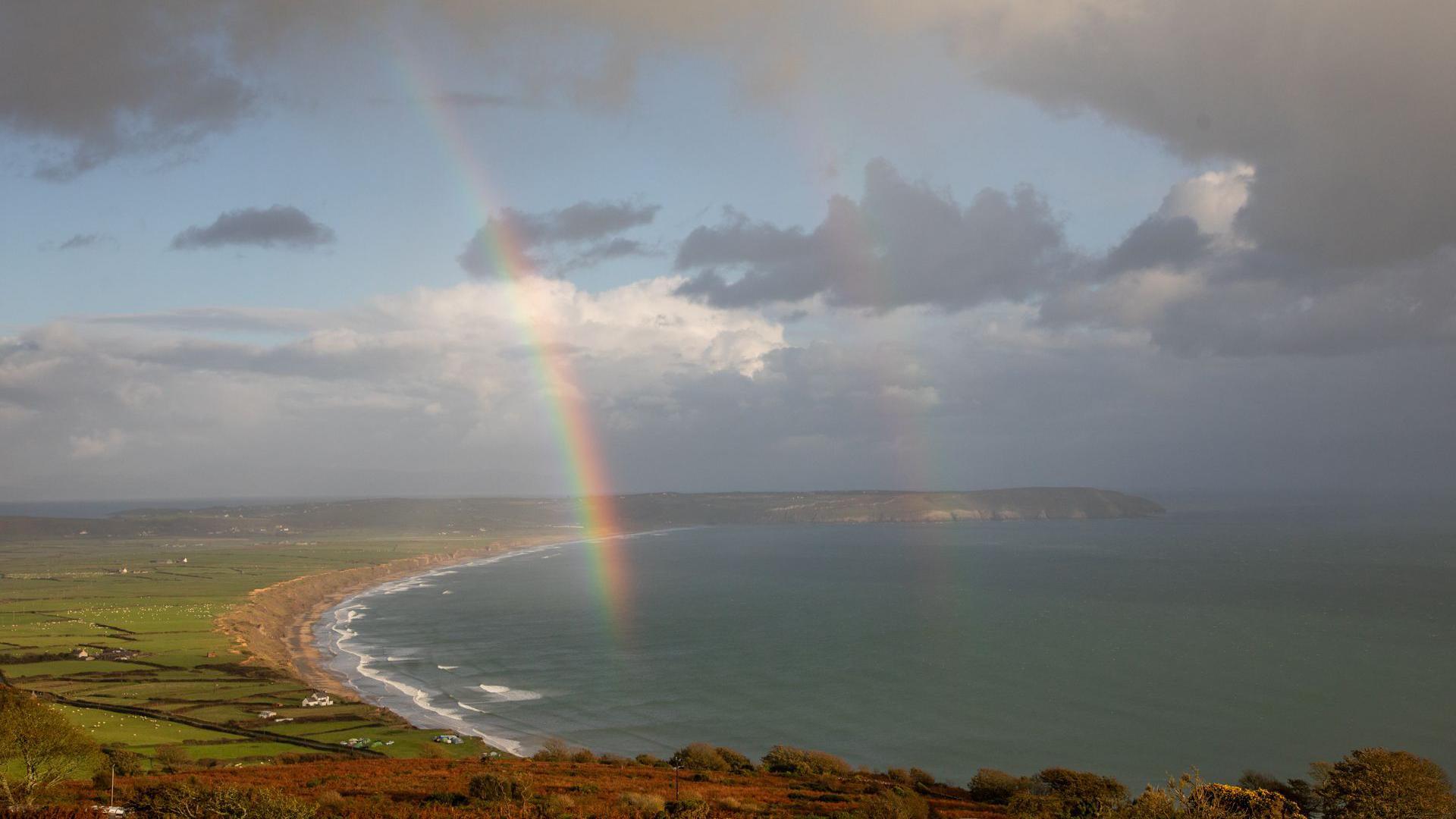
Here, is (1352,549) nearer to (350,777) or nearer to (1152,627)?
(1152,627)

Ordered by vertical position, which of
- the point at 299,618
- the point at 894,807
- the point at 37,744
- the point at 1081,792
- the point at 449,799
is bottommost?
the point at 299,618

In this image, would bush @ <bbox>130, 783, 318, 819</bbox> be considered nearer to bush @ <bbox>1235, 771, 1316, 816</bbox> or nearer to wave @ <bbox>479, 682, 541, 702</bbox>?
bush @ <bbox>1235, 771, 1316, 816</bbox>

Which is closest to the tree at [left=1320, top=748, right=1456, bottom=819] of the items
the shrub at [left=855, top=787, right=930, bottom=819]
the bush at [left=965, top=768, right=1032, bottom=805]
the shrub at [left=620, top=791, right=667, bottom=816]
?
the bush at [left=965, top=768, right=1032, bottom=805]

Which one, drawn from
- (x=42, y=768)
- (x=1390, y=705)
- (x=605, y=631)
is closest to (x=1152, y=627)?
(x=1390, y=705)

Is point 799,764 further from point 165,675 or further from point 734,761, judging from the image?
point 165,675

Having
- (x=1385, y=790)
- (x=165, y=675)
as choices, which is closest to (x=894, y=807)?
(x=1385, y=790)
